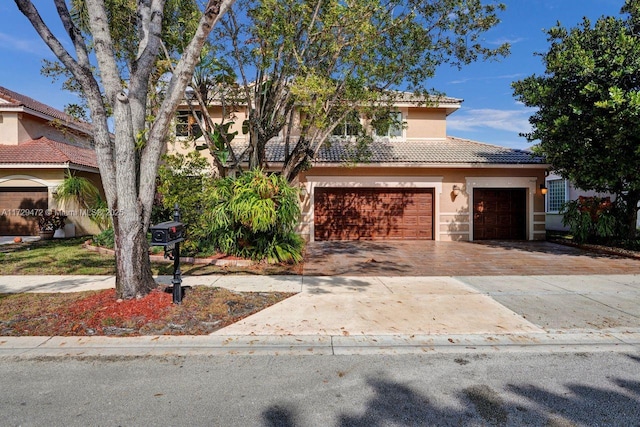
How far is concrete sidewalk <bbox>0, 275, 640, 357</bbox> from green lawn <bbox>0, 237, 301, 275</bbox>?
0.60 metres

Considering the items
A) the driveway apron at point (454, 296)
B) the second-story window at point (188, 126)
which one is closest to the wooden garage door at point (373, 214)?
the driveway apron at point (454, 296)

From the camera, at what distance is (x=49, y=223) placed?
46.0 ft

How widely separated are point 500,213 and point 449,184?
105 inches

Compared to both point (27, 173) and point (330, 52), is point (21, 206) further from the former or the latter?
point (330, 52)

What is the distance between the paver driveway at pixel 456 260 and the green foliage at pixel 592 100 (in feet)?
8.28

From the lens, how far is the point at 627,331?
4977 millimetres

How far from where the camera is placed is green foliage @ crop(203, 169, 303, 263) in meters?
8.95

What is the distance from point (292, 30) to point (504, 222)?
12.1 meters

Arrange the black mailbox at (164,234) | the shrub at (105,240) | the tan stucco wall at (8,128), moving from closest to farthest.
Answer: the black mailbox at (164,234) < the shrub at (105,240) < the tan stucco wall at (8,128)

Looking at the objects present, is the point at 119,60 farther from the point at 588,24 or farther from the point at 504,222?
the point at 504,222

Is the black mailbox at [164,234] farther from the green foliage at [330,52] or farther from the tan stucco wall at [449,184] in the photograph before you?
the tan stucco wall at [449,184]

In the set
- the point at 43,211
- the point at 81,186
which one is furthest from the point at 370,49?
the point at 43,211

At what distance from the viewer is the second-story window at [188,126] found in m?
12.8

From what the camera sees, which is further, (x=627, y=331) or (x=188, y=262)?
(x=188, y=262)
